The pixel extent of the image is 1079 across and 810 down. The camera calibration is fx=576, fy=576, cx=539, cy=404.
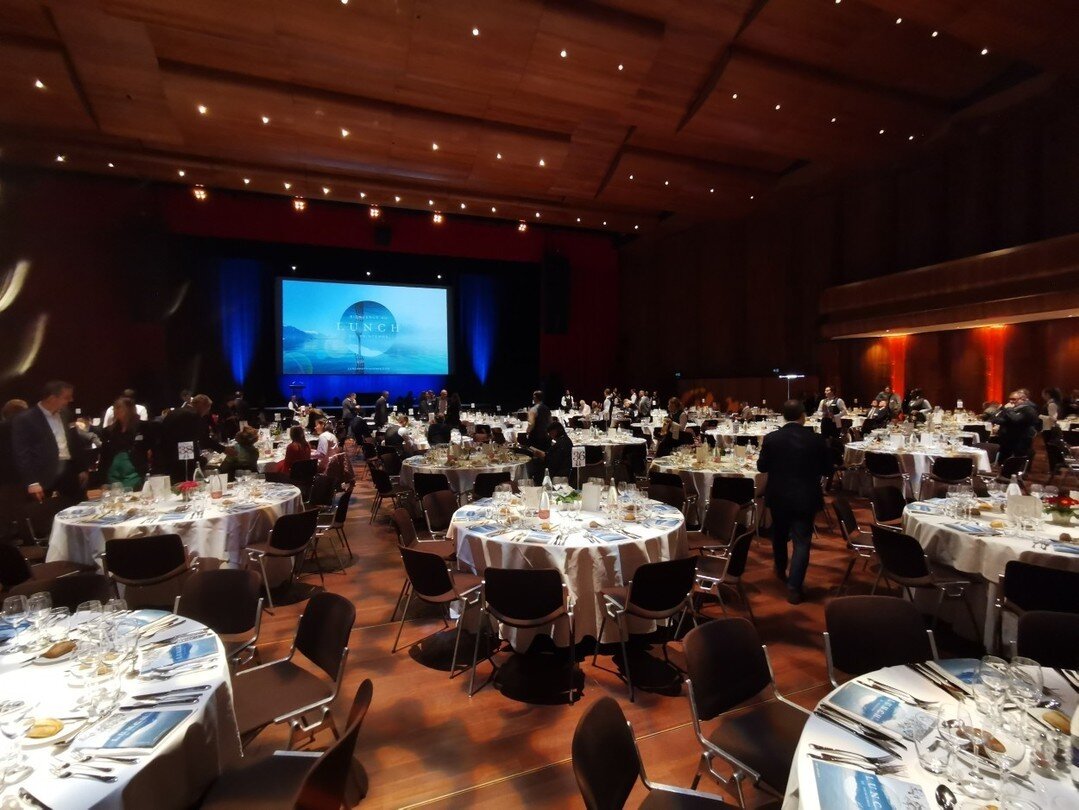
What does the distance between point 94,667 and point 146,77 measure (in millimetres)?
10302

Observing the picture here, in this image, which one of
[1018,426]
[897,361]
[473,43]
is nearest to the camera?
[1018,426]

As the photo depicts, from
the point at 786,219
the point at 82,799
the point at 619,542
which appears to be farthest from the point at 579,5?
the point at 786,219

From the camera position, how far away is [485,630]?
4.23 metres

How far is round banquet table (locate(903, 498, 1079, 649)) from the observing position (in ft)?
11.7

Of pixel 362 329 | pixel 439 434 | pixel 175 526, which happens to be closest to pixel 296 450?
pixel 439 434

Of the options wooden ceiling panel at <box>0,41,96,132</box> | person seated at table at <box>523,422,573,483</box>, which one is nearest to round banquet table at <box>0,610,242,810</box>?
person seated at table at <box>523,422,573,483</box>

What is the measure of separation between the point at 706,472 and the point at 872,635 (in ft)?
13.6

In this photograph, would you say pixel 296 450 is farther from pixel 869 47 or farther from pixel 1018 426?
pixel 869 47

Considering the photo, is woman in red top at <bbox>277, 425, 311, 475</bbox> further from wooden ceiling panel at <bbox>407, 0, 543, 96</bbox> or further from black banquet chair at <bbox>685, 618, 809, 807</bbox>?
black banquet chair at <bbox>685, 618, 809, 807</bbox>

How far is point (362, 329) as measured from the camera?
17.9 meters

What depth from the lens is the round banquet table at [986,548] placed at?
3.56m

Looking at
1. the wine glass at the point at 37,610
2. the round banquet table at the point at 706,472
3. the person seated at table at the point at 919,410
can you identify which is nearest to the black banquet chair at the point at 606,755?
the wine glass at the point at 37,610

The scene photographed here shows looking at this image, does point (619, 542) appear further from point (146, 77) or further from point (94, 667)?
point (146, 77)

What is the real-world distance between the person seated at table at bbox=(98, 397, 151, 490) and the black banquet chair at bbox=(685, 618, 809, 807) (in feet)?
17.6
